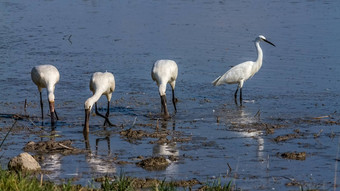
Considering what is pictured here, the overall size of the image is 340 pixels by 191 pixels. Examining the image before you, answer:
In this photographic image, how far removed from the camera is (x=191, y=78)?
1518cm

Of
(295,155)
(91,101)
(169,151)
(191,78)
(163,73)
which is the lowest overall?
(191,78)

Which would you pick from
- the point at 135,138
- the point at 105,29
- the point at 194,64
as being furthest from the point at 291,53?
the point at 135,138

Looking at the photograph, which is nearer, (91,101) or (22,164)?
(22,164)

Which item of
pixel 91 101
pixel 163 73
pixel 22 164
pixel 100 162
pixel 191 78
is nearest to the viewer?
pixel 22 164

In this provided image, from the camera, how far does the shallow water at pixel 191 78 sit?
29.6 ft

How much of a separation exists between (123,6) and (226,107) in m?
13.7

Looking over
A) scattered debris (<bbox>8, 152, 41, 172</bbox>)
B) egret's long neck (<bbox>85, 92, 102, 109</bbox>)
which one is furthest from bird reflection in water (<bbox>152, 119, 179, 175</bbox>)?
scattered debris (<bbox>8, 152, 41, 172</bbox>)

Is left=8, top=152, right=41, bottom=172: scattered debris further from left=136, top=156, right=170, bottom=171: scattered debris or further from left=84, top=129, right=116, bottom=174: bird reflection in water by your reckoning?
left=136, top=156, right=170, bottom=171: scattered debris

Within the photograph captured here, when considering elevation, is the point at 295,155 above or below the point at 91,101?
below

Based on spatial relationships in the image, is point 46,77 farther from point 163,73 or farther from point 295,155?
→ point 295,155

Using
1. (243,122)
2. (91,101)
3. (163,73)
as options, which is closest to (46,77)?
(91,101)

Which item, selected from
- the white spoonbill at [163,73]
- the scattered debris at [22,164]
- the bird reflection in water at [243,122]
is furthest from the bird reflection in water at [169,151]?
the white spoonbill at [163,73]

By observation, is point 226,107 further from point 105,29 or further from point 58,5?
point 58,5

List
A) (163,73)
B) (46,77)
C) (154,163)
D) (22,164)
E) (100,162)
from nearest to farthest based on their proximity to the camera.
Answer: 1. (22,164)
2. (154,163)
3. (100,162)
4. (46,77)
5. (163,73)
